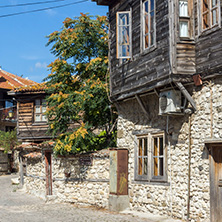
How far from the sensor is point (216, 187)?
10023mm

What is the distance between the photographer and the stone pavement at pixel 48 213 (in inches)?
480

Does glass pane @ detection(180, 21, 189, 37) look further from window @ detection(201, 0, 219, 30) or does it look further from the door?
the door

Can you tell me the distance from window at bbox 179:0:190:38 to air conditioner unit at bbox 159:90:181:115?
151cm

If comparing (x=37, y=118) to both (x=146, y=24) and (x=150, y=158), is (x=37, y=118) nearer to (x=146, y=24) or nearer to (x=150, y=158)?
(x=150, y=158)

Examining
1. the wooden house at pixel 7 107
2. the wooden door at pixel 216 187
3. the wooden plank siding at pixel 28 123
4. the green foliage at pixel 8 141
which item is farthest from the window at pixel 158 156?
the wooden house at pixel 7 107

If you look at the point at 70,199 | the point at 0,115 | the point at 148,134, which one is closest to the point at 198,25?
the point at 148,134

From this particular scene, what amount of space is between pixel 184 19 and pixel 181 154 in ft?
11.3

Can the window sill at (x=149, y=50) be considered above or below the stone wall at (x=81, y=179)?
above

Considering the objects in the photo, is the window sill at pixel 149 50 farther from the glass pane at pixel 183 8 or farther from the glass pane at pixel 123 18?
the glass pane at pixel 123 18

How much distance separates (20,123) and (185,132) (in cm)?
1962

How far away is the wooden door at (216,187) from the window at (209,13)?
2.91m

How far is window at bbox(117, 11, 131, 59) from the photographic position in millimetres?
13523

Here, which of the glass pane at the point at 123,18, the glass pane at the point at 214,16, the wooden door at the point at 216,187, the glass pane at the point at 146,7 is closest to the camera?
the wooden door at the point at 216,187

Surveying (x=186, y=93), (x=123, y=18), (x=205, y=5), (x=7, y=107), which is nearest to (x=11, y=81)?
(x=7, y=107)
